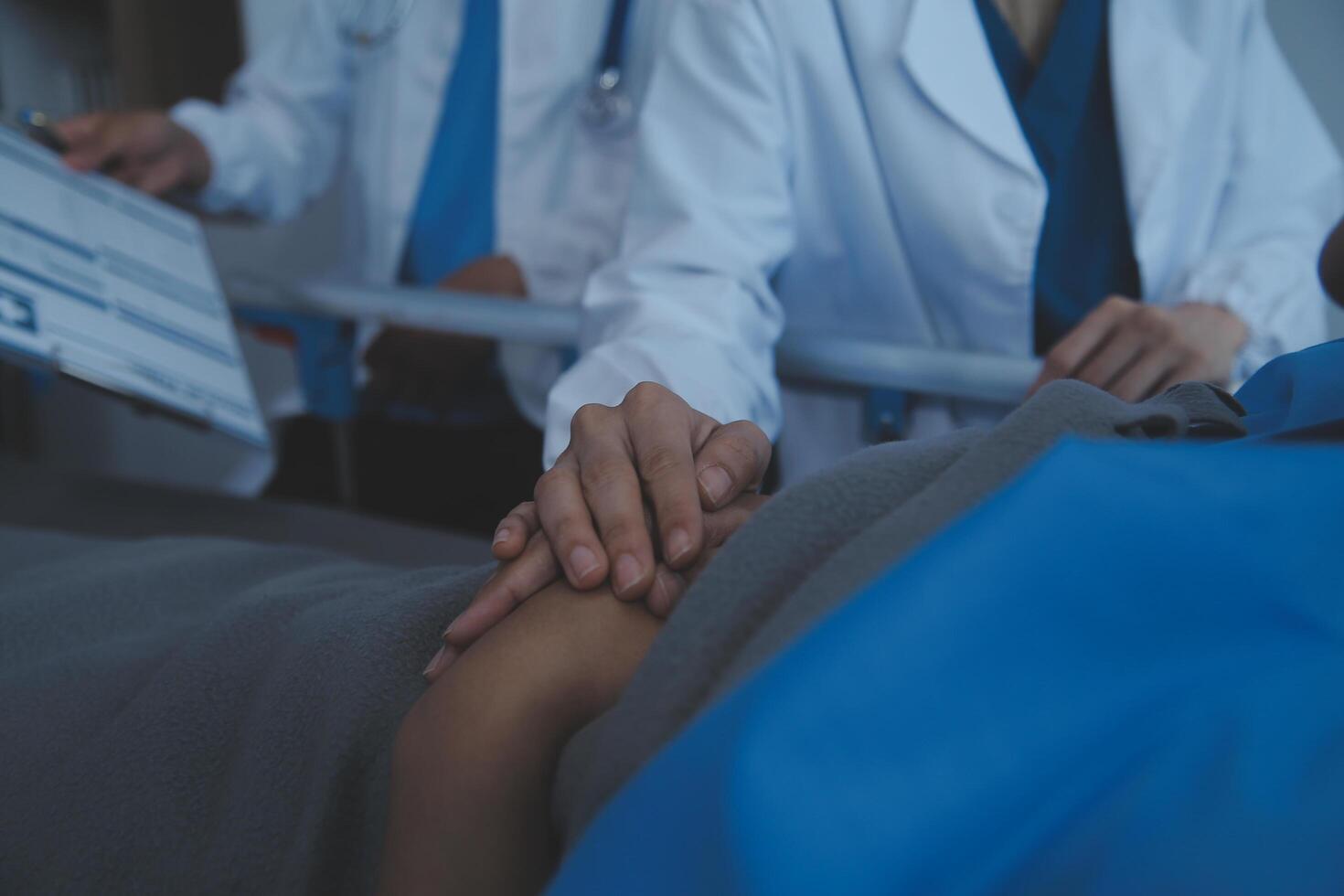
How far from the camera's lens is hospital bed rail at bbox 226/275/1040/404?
75cm

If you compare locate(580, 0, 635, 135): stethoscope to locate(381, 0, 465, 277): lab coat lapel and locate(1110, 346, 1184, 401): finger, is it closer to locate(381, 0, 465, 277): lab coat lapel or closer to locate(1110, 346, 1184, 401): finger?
locate(381, 0, 465, 277): lab coat lapel

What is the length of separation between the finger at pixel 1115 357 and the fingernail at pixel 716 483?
1.32 ft

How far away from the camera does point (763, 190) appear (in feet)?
2.95

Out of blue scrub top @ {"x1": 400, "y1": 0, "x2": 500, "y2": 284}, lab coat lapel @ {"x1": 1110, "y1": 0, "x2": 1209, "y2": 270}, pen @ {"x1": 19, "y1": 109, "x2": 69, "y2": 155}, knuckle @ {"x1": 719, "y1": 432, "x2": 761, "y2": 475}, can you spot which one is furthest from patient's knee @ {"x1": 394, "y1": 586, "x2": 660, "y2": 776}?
blue scrub top @ {"x1": 400, "y1": 0, "x2": 500, "y2": 284}

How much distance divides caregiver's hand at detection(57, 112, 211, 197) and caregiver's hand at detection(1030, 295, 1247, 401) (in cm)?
95

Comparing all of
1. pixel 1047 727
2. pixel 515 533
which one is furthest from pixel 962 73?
pixel 1047 727

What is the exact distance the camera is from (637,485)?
0.42 meters

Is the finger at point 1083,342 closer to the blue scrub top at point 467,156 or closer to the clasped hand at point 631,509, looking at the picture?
the clasped hand at point 631,509

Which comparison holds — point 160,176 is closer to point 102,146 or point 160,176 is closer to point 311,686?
point 102,146

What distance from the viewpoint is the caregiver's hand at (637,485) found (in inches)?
14.8

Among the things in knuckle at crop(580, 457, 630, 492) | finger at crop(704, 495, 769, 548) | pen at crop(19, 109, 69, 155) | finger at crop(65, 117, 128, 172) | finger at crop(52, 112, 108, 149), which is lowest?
finger at crop(65, 117, 128, 172)

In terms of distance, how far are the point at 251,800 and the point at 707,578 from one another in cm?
20

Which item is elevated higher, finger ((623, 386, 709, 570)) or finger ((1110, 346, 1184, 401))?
finger ((623, 386, 709, 570))

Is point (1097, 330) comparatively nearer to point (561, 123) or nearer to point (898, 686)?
point (898, 686)
